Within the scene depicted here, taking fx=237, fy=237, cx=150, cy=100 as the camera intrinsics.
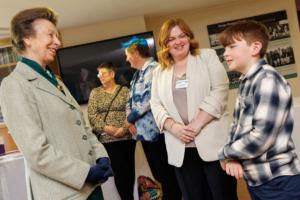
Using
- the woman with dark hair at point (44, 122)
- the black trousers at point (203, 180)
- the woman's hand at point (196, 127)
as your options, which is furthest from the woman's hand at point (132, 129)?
the woman with dark hair at point (44, 122)

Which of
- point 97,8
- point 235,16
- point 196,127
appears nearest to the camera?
point 196,127

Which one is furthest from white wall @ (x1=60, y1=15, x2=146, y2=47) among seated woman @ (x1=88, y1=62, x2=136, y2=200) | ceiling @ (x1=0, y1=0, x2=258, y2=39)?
seated woman @ (x1=88, y1=62, x2=136, y2=200)

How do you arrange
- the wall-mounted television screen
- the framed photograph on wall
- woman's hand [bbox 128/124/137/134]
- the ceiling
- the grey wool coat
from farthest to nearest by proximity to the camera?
the framed photograph on wall, the wall-mounted television screen, the ceiling, woman's hand [bbox 128/124/137/134], the grey wool coat

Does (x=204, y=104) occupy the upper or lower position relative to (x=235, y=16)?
lower

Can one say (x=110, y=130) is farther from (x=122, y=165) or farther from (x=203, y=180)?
(x=203, y=180)

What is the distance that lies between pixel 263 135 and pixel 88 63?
410 centimetres

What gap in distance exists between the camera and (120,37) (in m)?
4.46

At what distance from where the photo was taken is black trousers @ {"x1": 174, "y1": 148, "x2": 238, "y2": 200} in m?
1.52

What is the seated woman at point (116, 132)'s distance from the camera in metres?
2.45

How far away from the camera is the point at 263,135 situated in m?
0.95

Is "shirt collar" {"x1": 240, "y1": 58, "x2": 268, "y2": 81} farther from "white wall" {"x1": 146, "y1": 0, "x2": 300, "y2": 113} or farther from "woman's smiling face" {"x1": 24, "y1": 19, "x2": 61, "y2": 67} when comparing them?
"white wall" {"x1": 146, "y1": 0, "x2": 300, "y2": 113}

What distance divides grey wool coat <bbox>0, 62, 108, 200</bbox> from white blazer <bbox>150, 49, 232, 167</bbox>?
72 centimetres

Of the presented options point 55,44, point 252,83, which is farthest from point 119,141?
point 252,83

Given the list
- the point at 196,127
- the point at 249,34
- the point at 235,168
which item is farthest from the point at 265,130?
the point at 196,127
